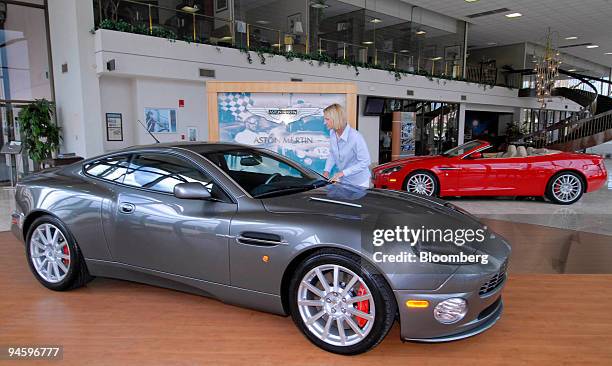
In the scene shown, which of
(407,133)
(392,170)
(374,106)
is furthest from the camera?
(407,133)

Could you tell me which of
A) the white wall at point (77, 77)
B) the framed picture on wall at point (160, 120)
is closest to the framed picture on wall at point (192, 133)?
the framed picture on wall at point (160, 120)

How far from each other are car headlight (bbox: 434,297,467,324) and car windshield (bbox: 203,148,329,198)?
1254 millimetres

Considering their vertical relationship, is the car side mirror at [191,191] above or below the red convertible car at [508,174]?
above

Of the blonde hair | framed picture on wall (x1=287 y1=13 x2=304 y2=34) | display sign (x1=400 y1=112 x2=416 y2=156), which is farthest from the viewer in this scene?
display sign (x1=400 y1=112 x2=416 y2=156)

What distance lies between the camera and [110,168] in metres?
3.23

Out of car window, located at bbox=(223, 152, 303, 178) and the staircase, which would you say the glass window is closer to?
car window, located at bbox=(223, 152, 303, 178)

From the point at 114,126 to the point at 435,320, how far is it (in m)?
9.96

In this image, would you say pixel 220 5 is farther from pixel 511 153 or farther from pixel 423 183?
pixel 511 153

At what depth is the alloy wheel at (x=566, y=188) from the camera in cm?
757

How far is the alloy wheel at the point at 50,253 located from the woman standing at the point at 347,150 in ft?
7.87

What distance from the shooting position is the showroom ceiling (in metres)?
15.3

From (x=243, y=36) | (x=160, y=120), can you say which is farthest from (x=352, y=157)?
(x=243, y=36)

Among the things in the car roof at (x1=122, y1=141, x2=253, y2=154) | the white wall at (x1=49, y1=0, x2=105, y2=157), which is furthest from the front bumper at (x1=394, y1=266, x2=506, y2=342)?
the white wall at (x1=49, y1=0, x2=105, y2=157)

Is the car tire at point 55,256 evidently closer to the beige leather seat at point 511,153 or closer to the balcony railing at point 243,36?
the beige leather seat at point 511,153
